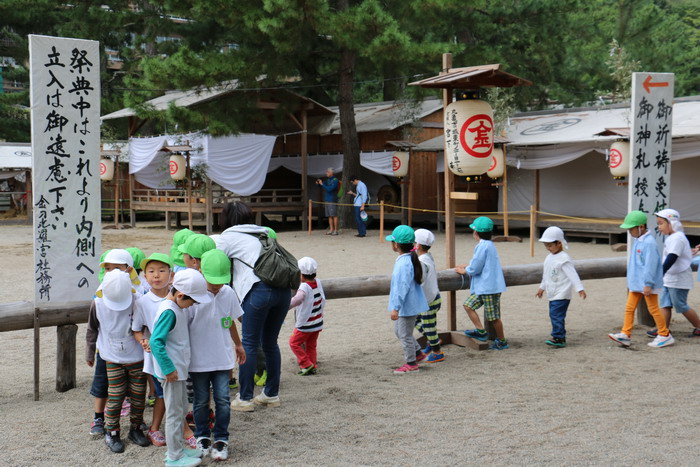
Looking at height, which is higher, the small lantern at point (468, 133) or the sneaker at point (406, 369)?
the small lantern at point (468, 133)

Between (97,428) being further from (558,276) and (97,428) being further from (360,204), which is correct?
(360,204)

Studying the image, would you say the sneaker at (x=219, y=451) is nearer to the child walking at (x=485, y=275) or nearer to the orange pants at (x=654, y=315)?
the child walking at (x=485, y=275)

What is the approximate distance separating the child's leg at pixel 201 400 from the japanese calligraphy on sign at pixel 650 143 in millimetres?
5047

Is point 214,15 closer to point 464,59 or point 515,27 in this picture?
point 464,59

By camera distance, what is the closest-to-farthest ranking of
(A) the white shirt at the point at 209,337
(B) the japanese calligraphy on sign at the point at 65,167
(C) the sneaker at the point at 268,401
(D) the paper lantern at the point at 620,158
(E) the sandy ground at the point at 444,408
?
(A) the white shirt at the point at 209,337, (E) the sandy ground at the point at 444,408, (C) the sneaker at the point at 268,401, (B) the japanese calligraphy on sign at the point at 65,167, (D) the paper lantern at the point at 620,158

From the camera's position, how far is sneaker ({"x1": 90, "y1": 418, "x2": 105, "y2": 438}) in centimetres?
443

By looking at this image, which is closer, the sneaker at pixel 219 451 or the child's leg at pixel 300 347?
the sneaker at pixel 219 451

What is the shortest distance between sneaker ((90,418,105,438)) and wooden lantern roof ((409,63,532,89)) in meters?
4.06

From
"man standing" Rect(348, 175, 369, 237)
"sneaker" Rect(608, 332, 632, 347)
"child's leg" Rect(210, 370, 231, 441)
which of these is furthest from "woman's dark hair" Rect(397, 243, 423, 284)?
"man standing" Rect(348, 175, 369, 237)

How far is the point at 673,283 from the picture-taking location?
688 centimetres

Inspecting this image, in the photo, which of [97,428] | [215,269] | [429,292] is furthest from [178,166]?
[215,269]

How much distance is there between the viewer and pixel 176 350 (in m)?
3.90

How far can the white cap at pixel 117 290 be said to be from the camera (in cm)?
425

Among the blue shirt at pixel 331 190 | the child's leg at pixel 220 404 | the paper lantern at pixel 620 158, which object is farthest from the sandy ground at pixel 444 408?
the blue shirt at pixel 331 190
